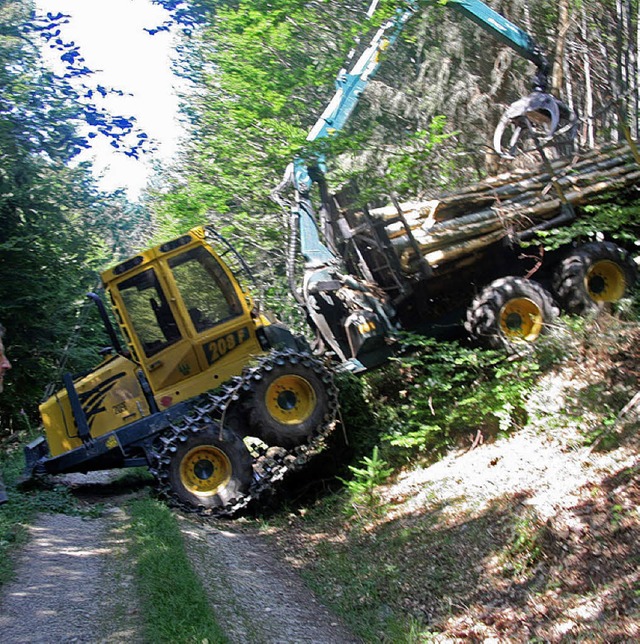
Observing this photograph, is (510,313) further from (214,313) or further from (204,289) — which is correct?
(204,289)

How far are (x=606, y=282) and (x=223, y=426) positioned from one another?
5.57m

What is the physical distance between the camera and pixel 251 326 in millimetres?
10250

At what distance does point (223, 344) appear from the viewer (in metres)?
10.2

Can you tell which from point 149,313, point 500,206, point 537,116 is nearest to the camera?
point 149,313

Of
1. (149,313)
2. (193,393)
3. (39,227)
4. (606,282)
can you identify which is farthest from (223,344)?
(39,227)

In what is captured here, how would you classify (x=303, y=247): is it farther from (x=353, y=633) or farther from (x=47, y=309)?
(x=47, y=309)

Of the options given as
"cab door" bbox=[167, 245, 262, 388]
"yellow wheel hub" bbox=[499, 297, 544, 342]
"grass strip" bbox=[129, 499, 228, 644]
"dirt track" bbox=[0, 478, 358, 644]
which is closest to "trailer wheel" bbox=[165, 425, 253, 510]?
"dirt track" bbox=[0, 478, 358, 644]

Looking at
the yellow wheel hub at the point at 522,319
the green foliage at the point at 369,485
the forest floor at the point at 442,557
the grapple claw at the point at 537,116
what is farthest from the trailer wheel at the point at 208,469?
the grapple claw at the point at 537,116

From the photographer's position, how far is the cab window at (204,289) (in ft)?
32.8

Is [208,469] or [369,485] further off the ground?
[208,469]

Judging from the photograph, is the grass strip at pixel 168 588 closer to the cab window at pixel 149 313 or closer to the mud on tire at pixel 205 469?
the mud on tire at pixel 205 469

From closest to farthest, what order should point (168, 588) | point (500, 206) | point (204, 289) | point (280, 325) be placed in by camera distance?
point (168, 588) → point (204, 289) → point (280, 325) → point (500, 206)

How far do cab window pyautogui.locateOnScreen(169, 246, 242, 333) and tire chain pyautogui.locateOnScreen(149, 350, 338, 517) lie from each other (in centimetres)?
93

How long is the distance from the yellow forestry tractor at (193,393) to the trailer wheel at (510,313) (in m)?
2.20
